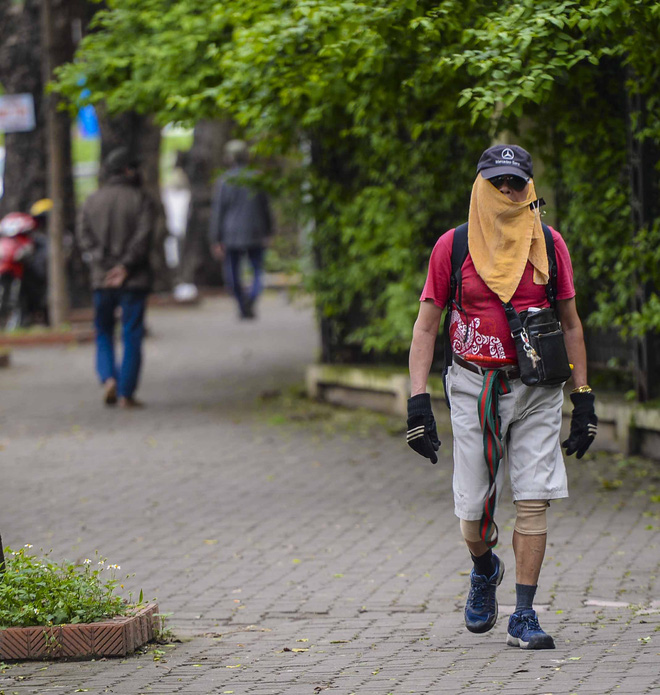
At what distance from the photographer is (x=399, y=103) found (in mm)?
8797

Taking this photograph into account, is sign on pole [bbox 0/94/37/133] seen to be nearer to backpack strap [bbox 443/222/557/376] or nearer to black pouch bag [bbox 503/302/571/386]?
backpack strap [bbox 443/222/557/376]

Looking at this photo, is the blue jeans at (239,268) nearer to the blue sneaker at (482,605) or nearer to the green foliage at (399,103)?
the green foliage at (399,103)

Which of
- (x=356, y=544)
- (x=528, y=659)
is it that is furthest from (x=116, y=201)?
(x=528, y=659)

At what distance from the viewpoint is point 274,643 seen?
548 cm

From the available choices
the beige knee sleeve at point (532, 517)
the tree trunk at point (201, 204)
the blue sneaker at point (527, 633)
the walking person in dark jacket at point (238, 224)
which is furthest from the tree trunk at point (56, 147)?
the blue sneaker at point (527, 633)

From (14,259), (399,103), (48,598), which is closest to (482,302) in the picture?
(48,598)

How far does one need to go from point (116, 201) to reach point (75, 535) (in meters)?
5.08

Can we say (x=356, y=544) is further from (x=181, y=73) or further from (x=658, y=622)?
(x=181, y=73)

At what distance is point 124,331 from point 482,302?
713 centimetres

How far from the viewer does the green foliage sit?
22.7 feet

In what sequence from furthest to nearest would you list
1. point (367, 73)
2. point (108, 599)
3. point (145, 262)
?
1. point (145, 262)
2. point (367, 73)
3. point (108, 599)

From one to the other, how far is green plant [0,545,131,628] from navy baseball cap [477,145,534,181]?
2156 mm

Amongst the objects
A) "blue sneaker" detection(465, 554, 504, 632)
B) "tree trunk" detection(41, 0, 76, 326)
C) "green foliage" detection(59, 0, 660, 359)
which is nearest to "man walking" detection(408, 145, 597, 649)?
"blue sneaker" detection(465, 554, 504, 632)

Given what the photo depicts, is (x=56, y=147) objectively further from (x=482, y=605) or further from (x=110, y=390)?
(x=482, y=605)
